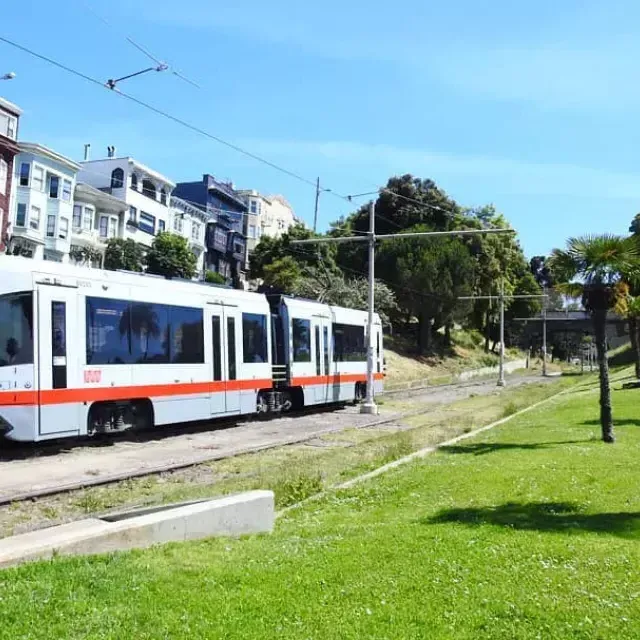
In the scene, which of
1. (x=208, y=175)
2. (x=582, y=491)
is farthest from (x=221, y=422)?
(x=208, y=175)

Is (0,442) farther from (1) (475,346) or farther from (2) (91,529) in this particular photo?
(1) (475,346)

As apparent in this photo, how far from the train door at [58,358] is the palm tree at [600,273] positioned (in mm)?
9651

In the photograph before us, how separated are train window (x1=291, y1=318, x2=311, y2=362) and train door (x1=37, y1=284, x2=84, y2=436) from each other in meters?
8.91

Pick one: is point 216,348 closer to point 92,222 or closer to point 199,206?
point 92,222

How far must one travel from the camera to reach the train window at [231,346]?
18.5 metres

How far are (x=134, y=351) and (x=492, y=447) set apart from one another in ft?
24.6

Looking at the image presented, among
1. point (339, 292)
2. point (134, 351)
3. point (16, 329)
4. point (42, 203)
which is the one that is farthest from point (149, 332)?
point (42, 203)

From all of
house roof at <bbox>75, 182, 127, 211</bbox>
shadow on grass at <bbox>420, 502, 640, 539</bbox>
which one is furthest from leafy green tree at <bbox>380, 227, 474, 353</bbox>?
shadow on grass at <bbox>420, 502, 640, 539</bbox>

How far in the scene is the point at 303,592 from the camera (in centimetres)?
500

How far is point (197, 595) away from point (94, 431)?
10415mm

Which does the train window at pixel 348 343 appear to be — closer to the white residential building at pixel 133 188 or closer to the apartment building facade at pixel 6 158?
the apartment building facade at pixel 6 158

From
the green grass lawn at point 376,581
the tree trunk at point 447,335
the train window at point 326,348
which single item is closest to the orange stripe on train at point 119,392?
the train window at point 326,348

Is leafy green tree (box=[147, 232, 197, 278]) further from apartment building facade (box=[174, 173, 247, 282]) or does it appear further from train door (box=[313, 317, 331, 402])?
train door (box=[313, 317, 331, 402])

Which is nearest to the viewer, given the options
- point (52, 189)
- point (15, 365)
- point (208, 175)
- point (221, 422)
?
point (15, 365)
